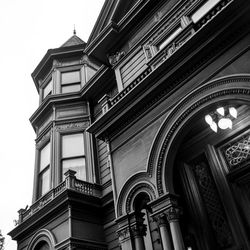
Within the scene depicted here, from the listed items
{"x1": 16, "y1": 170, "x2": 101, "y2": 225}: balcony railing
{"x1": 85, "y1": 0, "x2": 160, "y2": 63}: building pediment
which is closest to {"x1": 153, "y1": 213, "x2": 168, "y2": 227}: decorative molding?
{"x1": 16, "y1": 170, "x2": 101, "y2": 225}: balcony railing

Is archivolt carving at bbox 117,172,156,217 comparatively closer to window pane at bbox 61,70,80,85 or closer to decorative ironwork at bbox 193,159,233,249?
decorative ironwork at bbox 193,159,233,249

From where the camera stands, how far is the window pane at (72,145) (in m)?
13.0

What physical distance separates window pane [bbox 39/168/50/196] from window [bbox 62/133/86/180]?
112 cm

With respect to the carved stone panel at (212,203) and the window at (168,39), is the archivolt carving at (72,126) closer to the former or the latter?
the window at (168,39)

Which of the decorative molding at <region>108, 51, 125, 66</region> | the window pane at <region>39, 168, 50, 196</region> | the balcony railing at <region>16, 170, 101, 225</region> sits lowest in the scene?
the balcony railing at <region>16, 170, 101, 225</region>

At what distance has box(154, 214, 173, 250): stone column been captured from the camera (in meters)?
6.27

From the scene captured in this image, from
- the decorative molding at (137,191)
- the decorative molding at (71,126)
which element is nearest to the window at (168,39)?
the decorative molding at (137,191)

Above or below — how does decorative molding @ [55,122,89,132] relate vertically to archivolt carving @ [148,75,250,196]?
above

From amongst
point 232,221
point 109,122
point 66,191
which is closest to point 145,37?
point 109,122

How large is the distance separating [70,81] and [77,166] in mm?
4864

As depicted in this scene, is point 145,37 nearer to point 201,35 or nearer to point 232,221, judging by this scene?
point 201,35

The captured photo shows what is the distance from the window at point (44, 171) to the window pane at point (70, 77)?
346 centimetres

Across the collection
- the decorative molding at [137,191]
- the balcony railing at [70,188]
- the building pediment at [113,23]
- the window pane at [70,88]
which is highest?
the window pane at [70,88]

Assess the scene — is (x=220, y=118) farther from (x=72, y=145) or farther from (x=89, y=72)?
(x=89, y=72)
